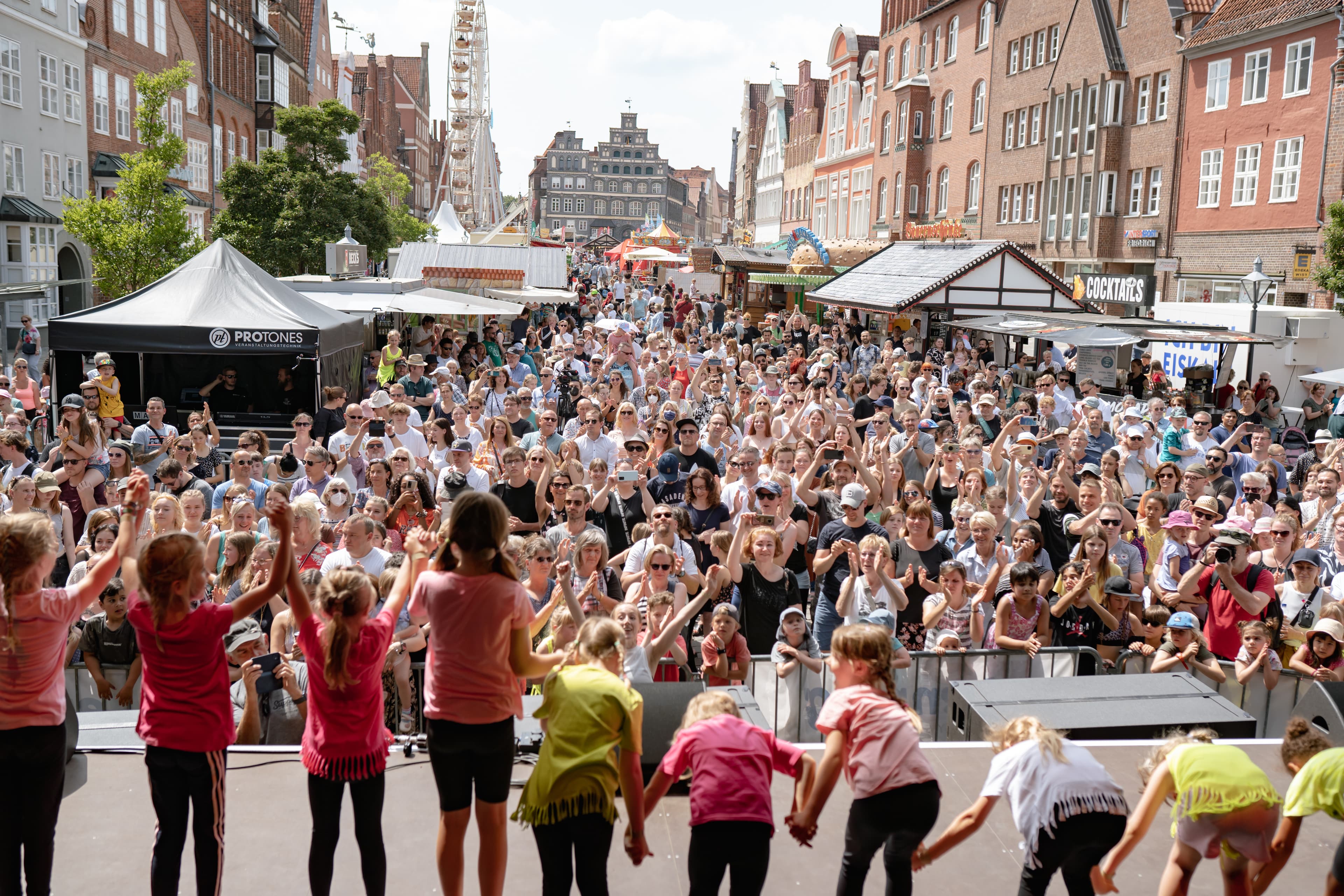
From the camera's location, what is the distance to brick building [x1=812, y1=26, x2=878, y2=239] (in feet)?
180

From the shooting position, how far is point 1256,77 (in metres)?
28.4

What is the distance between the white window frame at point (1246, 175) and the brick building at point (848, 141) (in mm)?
24908

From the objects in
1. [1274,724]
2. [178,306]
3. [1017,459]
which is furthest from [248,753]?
[178,306]

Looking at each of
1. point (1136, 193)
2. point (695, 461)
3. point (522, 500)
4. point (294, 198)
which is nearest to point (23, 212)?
point (294, 198)

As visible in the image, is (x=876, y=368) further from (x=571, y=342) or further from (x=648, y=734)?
(x=648, y=734)

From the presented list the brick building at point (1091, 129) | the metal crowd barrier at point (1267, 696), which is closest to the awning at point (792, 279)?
the brick building at point (1091, 129)

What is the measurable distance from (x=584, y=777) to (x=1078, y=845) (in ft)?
Result: 6.14

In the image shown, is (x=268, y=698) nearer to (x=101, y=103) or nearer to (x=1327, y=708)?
(x=1327, y=708)

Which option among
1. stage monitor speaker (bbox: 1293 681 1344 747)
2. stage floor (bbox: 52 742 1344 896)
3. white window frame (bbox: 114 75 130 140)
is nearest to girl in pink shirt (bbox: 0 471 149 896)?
stage floor (bbox: 52 742 1344 896)

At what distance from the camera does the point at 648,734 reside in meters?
5.48

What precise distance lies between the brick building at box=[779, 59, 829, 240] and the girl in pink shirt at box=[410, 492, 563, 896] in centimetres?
6264

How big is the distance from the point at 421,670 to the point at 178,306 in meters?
9.05

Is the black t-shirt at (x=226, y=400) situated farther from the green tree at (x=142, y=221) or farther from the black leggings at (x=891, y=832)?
the black leggings at (x=891, y=832)

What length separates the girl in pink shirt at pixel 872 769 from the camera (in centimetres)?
420
